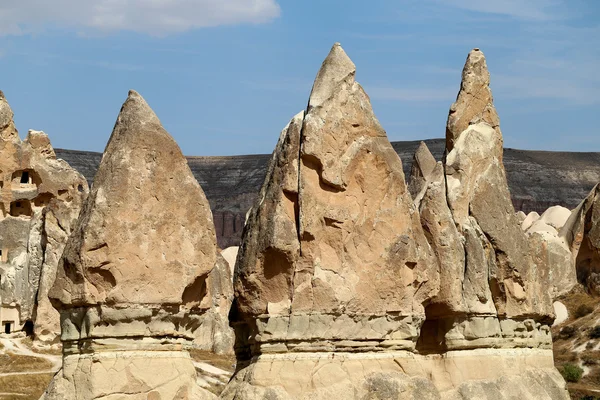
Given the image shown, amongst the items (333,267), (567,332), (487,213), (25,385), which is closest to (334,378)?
(333,267)

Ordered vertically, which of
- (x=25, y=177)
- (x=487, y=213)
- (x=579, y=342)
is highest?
(x=487, y=213)

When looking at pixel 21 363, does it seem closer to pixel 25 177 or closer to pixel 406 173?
pixel 25 177

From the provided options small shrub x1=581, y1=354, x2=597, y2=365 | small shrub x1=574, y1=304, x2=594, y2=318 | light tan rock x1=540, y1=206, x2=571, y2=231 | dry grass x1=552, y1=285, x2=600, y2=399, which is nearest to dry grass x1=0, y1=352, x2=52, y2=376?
dry grass x1=552, y1=285, x2=600, y2=399

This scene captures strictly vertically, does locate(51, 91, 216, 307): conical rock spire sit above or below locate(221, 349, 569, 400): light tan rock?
above

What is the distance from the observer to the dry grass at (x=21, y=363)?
3584 centimetres

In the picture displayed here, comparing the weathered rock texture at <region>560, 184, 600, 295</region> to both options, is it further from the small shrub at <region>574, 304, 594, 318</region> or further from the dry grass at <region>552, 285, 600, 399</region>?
the small shrub at <region>574, 304, 594, 318</region>

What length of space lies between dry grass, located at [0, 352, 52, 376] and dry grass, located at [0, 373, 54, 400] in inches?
71.4

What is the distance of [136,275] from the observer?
1570 centimetres

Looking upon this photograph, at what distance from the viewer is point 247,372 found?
1636 centimetres

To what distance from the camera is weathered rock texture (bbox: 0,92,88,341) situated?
4356cm

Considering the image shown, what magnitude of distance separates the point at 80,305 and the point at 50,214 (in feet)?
94.8

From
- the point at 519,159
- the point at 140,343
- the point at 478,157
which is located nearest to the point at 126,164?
the point at 140,343

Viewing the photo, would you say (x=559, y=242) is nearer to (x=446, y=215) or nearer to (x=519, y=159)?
(x=446, y=215)

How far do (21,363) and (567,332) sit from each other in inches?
613
